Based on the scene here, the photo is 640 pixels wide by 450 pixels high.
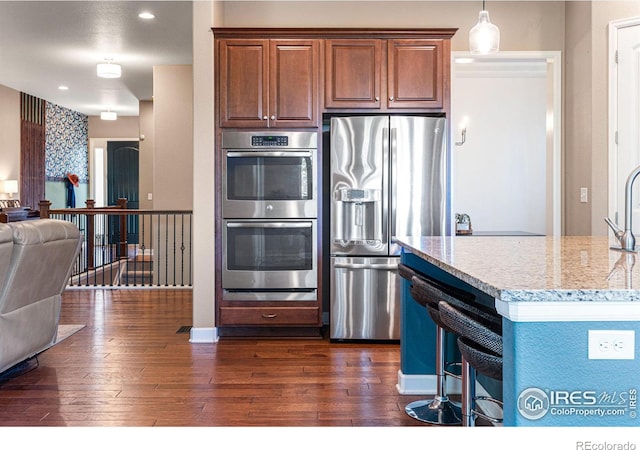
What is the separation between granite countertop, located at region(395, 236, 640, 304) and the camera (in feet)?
3.92

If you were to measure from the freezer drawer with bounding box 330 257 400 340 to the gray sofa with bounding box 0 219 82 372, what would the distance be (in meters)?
1.83

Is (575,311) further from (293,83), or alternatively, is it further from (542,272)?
(293,83)

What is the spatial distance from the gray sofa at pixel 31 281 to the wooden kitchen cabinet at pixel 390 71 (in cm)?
207

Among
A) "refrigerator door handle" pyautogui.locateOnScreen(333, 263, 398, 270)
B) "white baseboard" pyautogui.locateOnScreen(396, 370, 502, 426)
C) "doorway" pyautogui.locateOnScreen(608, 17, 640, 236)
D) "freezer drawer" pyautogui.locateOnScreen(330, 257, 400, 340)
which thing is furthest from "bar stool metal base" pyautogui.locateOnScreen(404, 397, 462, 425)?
"doorway" pyautogui.locateOnScreen(608, 17, 640, 236)

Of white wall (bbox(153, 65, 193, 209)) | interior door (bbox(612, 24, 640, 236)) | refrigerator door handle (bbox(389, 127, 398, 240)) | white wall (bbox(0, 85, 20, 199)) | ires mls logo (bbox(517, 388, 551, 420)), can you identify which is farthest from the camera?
white wall (bbox(0, 85, 20, 199))

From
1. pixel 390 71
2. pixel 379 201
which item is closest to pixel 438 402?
pixel 379 201

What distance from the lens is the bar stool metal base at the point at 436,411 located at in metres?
2.59

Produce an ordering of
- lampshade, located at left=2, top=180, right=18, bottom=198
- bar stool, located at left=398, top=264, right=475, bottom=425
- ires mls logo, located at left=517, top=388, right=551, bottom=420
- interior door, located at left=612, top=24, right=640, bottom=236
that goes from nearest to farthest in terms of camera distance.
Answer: ires mls logo, located at left=517, top=388, right=551, bottom=420
bar stool, located at left=398, top=264, right=475, bottom=425
interior door, located at left=612, top=24, right=640, bottom=236
lampshade, located at left=2, top=180, right=18, bottom=198

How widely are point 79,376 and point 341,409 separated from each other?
1.61 metres

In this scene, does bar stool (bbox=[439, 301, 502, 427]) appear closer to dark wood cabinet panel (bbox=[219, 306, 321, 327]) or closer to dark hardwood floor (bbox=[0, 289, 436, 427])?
dark hardwood floor (bbox=[0, 289, 436, 427])

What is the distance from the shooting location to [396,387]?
310cm

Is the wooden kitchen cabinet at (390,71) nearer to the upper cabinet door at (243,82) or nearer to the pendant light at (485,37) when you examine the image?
the upper cabinet door at (243,82)

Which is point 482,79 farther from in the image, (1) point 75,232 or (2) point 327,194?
(1) point 75,232

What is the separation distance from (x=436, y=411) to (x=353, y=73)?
2521mm
